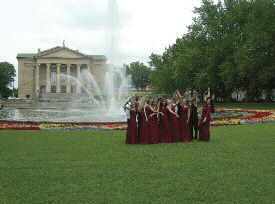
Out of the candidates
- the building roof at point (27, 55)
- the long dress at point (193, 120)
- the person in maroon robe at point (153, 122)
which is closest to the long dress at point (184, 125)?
the long dress at point (193, 120)

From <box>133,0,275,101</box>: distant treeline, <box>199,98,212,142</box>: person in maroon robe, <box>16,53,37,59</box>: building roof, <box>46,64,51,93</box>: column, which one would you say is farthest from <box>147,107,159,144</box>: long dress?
<box>16,53,37,59</box>: building roof

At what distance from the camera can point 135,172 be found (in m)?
11.0

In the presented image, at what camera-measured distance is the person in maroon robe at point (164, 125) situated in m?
18.1

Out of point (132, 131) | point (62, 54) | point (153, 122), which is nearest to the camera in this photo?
point (132, 131)

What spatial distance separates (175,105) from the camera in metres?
18.6

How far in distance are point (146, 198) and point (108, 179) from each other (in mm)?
1876

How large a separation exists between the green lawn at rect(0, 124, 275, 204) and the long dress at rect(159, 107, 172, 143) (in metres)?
0.99

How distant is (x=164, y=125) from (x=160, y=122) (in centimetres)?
20

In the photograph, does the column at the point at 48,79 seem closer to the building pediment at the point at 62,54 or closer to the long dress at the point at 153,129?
the building pediment at the point at 62,54

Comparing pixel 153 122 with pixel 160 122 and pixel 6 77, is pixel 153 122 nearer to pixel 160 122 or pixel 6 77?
pixel 160 122

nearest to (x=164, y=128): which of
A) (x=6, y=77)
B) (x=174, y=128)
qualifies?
(x=174, y=128)

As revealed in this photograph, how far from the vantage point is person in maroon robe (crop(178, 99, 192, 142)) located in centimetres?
1833

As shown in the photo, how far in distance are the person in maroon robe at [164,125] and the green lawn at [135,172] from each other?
1.00 meters

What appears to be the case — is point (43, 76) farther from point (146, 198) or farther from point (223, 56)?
point (146, 198)
